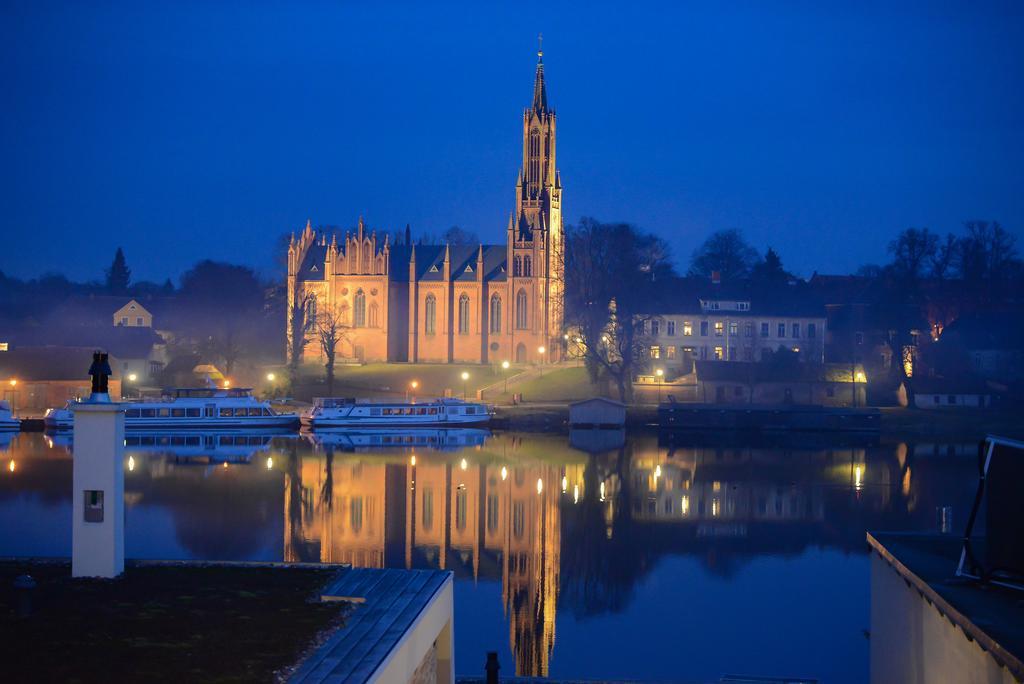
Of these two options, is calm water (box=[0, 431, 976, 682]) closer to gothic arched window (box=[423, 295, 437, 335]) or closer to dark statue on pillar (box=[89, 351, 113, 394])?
dark statue on pillar (box=[89, 351, 113, 394])

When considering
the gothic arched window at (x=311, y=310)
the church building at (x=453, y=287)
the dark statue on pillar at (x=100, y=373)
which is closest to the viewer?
the dark statue on pillar at (x=100, y=373)

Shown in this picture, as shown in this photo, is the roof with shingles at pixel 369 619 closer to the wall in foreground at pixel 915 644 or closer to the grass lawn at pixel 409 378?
the wall in foreground at pixel 915 644

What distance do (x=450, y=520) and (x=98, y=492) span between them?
20866mm

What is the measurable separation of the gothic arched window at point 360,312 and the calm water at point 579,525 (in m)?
36.4

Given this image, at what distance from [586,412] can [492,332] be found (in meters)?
29.7

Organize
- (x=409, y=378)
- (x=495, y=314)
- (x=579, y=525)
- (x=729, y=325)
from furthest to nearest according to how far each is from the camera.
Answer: (x=495, y=314), (x=729, y=325), (x=409, y=378), (x=579, y=525)

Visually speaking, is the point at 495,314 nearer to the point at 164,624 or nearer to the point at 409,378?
the point at 409,378

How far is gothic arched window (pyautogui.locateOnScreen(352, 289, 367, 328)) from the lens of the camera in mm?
93562

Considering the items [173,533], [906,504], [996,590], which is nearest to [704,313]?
[906,504]

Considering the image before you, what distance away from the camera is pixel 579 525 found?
35125 millimetres

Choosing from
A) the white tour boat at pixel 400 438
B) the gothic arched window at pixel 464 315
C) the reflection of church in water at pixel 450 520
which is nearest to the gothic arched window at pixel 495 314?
the gothic arched window at pixel 464 315

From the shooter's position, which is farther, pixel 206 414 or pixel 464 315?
pixel 464 315

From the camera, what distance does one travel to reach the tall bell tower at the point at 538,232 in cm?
8956

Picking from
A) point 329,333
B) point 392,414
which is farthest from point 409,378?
point 392,414
